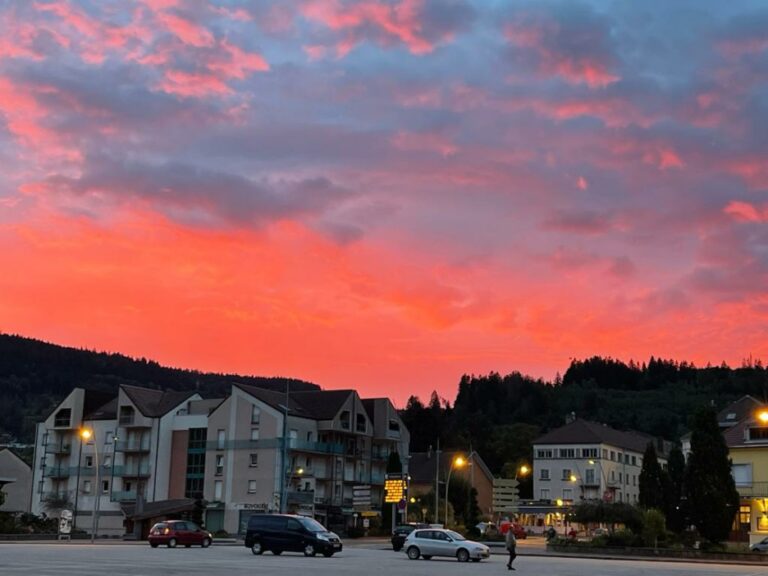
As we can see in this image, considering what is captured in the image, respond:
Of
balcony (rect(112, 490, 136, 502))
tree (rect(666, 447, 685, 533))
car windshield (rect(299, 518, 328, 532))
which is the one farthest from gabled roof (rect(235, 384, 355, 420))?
car windshield (rect(299, 518, 328, 532))

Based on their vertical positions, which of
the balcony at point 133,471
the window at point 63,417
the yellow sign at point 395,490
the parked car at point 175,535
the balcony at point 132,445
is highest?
the window at point 63,417

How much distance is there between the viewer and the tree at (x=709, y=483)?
196 feet

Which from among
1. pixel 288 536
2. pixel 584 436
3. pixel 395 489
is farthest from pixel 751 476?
pixel 584 436

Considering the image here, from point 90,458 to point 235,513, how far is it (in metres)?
21.6

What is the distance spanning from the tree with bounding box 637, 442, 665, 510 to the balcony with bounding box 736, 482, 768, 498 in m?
14.6

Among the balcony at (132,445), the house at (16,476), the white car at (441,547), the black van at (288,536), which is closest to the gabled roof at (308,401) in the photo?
the balcony at (132,445)

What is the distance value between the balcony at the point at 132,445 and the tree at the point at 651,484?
50.5 m

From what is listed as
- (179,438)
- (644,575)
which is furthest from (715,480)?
(179,438)

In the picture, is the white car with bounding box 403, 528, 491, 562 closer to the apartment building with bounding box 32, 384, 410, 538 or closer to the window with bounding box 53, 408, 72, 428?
the apartment building with bounding box 32, 384, 410, 538

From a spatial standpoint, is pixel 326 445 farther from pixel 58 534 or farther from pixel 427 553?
pixel 427 553

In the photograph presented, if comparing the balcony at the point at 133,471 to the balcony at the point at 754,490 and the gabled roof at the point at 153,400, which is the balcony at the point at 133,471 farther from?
the balcony at the point at 754,490

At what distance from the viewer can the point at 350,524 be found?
99.9 metres

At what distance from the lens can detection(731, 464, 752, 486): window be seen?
78.7 meters

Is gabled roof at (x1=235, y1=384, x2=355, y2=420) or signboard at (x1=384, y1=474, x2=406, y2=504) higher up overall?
gabled roof at (x1=235, y1=384, x2=355, y2=420)
